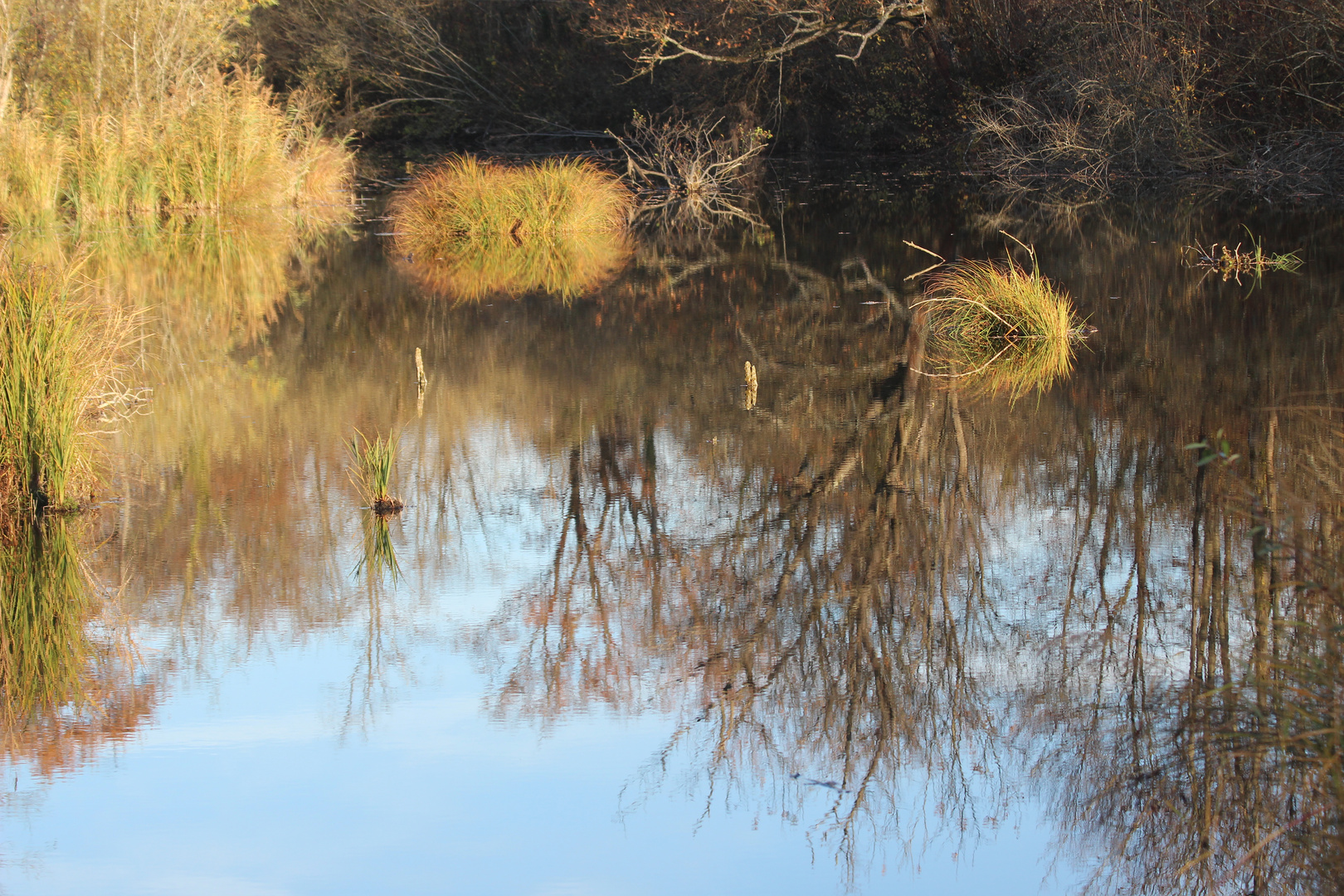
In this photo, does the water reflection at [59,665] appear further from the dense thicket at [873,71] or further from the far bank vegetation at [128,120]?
the dense thicket at [873,71]

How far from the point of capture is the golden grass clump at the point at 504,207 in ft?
52.3

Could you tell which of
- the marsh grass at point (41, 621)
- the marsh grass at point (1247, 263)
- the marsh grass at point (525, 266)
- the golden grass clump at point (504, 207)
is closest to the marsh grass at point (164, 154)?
the golden grass clump at point (504, 207)

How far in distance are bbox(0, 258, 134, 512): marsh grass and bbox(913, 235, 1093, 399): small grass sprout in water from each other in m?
4.65

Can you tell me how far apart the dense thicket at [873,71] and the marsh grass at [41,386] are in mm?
17218

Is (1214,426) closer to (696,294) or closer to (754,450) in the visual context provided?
(754,450)

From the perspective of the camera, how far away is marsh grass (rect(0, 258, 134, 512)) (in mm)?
5371

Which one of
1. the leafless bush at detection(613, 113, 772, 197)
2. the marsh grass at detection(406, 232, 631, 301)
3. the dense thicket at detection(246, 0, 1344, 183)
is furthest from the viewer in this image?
the dense thicket at detection(246, 0, 1344, 183)

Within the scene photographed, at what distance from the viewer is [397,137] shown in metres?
34.4

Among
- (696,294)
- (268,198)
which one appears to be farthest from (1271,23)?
(268,198)

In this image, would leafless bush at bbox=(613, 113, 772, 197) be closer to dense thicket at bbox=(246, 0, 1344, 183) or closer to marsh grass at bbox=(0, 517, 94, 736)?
dense thicket at bbox=(246, 0, 1344, 183)

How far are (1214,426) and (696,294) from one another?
5840 millimetres

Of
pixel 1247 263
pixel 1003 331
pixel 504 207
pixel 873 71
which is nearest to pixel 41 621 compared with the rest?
pixel 1003 331

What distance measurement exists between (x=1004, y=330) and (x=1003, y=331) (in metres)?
0.01

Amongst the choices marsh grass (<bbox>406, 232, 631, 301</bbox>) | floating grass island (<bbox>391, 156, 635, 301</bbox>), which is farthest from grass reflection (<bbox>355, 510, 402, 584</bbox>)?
floating grass island (<bbox>391, 156, 635, 301</bbox>)
